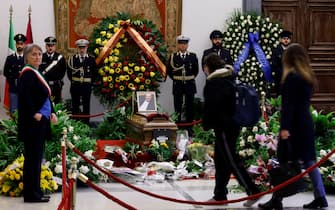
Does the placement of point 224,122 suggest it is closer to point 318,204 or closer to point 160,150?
point 318,204

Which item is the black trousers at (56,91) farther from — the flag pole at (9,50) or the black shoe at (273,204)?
the black shoe at (273,204)

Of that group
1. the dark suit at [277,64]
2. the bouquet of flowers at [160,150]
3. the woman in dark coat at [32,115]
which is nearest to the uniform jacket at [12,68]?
the bouquet of flowers at [160,150]

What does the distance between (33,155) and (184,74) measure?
20.7 ft

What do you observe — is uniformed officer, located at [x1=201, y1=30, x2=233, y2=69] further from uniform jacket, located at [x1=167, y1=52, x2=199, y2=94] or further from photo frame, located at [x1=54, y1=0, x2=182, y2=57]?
photo frame, located at [x1=54, y1=0, x2=182, y2=57]

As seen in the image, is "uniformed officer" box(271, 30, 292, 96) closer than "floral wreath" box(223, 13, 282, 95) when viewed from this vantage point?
Yes

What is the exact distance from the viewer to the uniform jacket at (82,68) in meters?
13.2

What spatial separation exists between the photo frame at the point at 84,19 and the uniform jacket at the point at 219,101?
7298mm

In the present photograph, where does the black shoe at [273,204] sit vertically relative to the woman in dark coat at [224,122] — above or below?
below

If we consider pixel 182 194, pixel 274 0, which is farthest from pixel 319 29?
pixel 182 194

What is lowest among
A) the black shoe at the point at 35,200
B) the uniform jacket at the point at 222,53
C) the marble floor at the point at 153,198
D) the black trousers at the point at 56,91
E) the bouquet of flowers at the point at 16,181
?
the marble floor at the point at 153,198

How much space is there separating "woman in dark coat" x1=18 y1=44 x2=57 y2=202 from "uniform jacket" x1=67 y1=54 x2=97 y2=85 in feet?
18.5

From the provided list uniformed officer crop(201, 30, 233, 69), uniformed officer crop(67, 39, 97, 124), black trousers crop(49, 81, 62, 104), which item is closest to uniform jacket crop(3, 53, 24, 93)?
black trousers crop(49, 81, 62, 104)

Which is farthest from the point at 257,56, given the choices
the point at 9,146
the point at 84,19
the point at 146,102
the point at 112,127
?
the point at 9,146

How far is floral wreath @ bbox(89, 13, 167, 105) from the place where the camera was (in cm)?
1350
